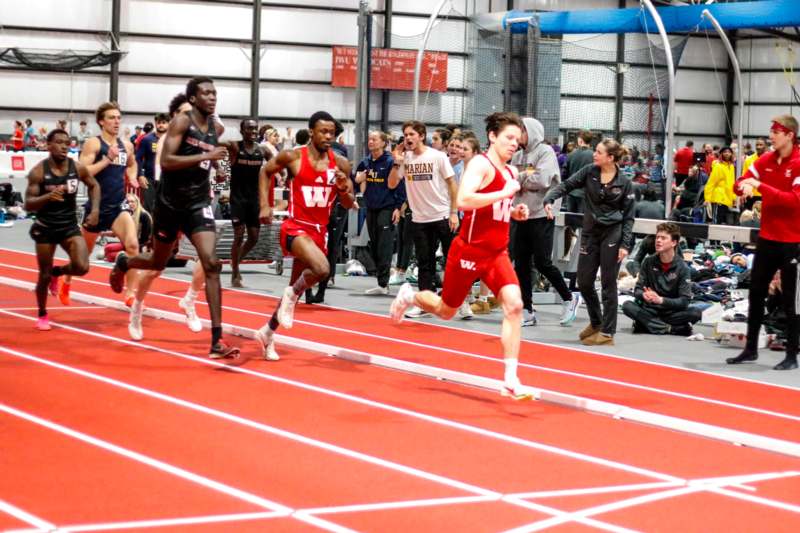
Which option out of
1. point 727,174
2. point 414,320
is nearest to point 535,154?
point 414,320

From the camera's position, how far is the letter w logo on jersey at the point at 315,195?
31.9ft

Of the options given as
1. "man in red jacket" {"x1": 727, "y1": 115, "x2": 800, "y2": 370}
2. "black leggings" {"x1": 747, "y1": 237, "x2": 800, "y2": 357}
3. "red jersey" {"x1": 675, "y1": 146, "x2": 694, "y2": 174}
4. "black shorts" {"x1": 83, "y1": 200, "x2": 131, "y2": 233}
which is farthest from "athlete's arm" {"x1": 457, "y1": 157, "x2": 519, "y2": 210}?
"red jersey" {"x1": 675, "y1": 146, "x2": 694, "y2": 174}

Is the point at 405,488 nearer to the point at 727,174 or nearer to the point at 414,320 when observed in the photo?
the point at 414,320

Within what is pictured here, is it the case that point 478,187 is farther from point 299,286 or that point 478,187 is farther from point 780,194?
point 780,194

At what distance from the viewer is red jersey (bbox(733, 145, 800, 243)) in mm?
9609

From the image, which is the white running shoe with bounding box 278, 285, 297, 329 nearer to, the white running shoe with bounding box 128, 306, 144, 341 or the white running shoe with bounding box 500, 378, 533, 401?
the white running shoe with bounding box 128, 306, 144, 341

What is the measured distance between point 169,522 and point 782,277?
22.0 ft

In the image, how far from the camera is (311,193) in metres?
9.75

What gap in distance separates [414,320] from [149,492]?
746 centimetres

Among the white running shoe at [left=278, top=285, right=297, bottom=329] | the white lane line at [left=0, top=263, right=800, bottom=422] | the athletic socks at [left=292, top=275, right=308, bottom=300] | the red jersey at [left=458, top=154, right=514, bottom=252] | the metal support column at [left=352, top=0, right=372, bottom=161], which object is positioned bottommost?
the white lane line at [left=0, top=263, right=800, bottom=422]

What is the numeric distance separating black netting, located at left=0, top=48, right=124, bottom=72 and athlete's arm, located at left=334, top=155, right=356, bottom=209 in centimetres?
2255

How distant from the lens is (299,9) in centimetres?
3500

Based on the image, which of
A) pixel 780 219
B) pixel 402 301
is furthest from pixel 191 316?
pixel 780 219

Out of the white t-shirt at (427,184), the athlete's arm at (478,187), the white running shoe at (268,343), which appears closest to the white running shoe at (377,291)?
the white t-shirt at (427,184)
